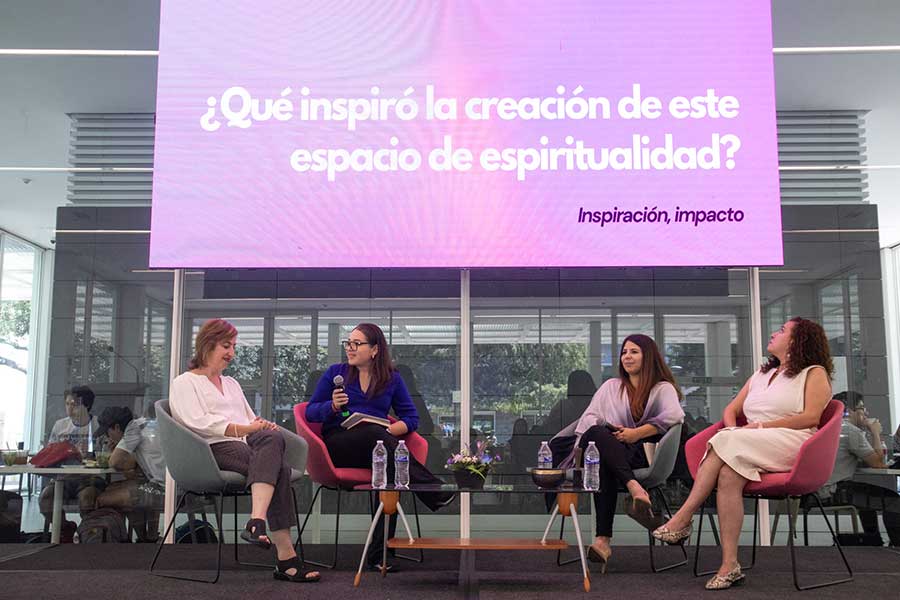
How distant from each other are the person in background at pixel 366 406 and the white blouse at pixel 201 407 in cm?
51

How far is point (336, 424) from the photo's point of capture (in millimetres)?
4289

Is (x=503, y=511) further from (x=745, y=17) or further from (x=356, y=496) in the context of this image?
(x=745, y=17)

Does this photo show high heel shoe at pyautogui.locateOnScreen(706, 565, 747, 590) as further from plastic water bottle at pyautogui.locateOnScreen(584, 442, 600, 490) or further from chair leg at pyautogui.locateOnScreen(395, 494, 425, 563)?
chair leg at pyautogui.locateOnScreen(395, 494, 425, 563)

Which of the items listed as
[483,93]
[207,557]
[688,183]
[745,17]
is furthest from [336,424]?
[745,17]

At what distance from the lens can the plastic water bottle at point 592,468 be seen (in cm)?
369

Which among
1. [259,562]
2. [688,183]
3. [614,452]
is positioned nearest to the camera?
[614,452]

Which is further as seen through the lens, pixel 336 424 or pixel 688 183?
pixel 688 183

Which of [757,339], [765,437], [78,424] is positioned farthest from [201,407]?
[757,339]

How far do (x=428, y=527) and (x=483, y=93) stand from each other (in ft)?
8.47

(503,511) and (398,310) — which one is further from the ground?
(398,310)

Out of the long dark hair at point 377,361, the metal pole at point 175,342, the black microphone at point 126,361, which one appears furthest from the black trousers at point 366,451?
the black microphone at point 126,361

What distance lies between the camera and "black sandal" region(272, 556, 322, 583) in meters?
3.61

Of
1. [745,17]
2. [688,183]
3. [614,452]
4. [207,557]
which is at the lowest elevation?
[207,557]

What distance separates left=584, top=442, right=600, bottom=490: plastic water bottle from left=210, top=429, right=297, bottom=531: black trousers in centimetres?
131
